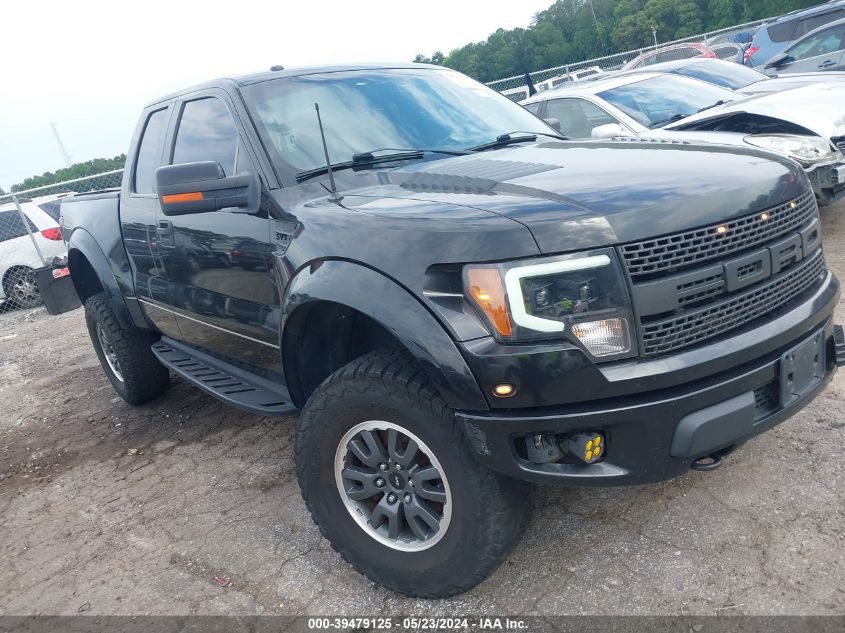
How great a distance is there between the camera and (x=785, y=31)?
48.9ft

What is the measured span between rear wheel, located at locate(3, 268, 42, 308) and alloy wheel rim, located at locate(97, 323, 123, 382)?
6258mm

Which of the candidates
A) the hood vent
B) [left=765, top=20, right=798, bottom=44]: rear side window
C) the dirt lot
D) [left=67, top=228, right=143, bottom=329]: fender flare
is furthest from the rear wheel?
[left=765, top=20, right=798, bottom=44]: rear side window

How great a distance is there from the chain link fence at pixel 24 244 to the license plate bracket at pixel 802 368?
1027 cm

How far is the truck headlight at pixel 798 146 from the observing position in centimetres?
532

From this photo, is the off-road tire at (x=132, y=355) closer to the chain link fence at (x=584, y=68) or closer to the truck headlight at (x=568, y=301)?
the truck headlight at (x=568, y=301)

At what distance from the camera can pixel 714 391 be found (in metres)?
2.07

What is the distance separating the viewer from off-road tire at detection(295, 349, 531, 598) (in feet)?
7.34

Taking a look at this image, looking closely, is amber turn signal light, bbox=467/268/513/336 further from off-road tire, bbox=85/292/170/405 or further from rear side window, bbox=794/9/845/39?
rear side window, bbox=794/9/845/39

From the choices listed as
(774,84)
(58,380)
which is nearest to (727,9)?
(774,84)

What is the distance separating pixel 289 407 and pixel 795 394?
1.93 m

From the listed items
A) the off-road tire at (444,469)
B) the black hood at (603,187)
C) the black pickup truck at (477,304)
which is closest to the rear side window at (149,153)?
the black pickup truck at (477,304)

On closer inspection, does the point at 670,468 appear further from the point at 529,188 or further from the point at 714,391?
the point at 529,188

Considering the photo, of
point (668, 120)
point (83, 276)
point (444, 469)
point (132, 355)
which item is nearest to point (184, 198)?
point (444, 469)

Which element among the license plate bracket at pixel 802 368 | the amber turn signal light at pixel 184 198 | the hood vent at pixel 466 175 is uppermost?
the amber turn signal light at pixel 184 198
